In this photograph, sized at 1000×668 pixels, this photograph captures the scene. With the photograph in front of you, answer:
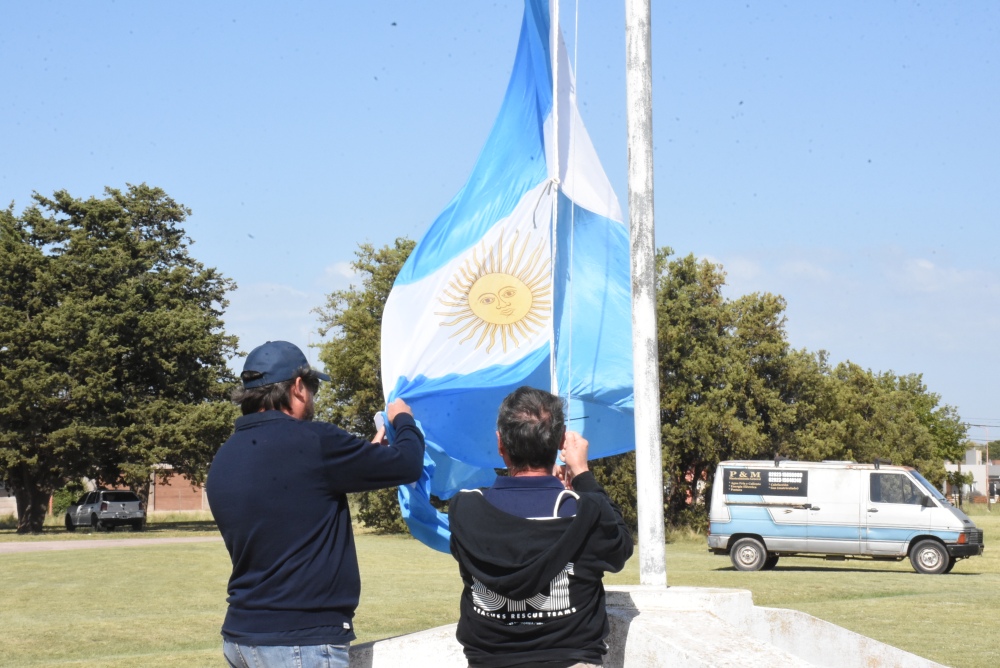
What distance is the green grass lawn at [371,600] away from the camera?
12516 millimetres

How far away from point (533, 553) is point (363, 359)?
41.6 m

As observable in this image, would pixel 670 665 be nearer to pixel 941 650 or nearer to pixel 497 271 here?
pixel 497 271

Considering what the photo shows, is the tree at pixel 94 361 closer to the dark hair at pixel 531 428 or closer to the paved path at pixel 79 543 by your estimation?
the paved path at pixel 79 543

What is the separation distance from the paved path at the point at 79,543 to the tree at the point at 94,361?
5086mm

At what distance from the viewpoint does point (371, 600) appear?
58.9ft

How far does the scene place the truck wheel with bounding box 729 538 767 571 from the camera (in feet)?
80.6

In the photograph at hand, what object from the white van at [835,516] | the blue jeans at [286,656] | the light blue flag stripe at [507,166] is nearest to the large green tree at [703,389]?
the white van at [835,516]

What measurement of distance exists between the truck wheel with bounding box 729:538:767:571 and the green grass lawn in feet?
1.49

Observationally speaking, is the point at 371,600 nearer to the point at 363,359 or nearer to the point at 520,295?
the point at 520,295

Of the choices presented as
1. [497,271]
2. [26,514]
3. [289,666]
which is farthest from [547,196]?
[26,514]

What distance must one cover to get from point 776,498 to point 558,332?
18.5 m

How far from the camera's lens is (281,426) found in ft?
12.0

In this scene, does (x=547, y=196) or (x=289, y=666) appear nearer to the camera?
(x=289, y=666)

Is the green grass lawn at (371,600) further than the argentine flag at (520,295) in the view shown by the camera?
Yes
